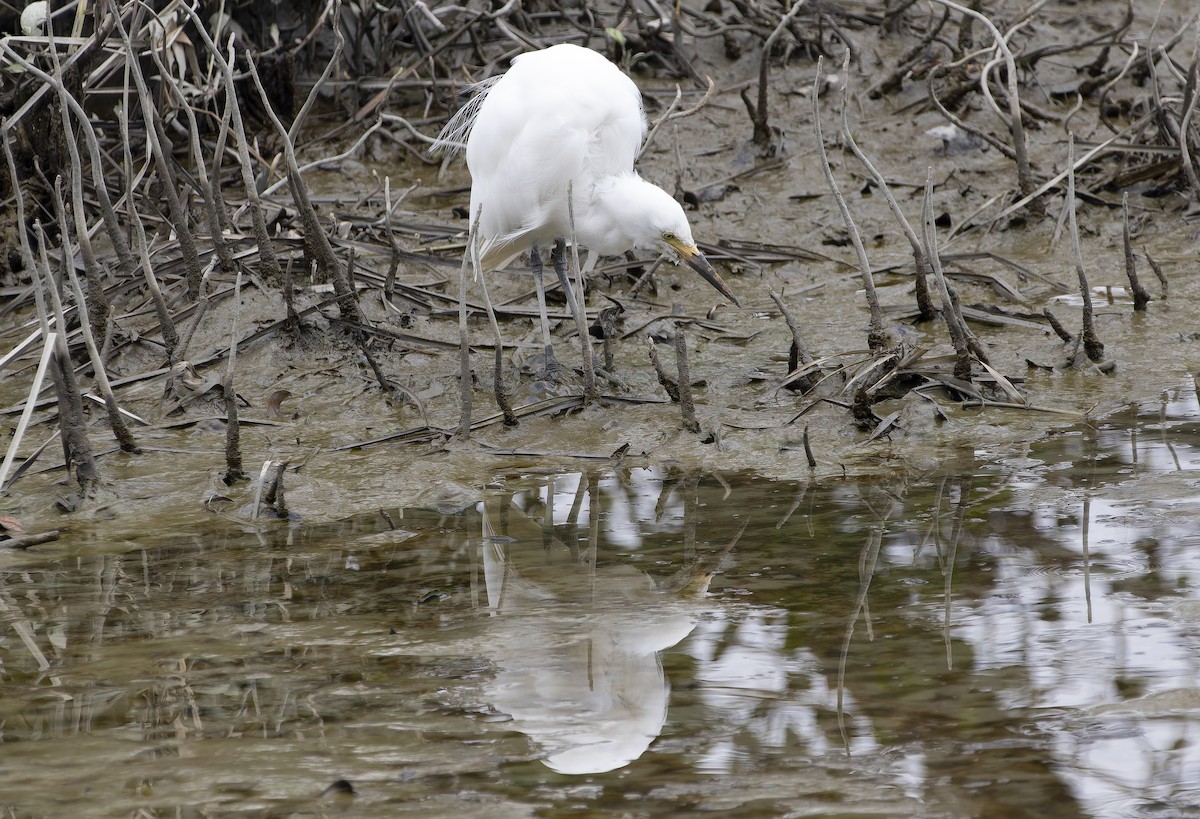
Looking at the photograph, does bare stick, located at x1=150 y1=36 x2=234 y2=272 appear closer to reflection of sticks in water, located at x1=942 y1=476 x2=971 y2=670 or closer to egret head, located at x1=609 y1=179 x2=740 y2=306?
egret head, located at x1=609 y1=179 x2=740 y2=306

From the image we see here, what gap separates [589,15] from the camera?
283 inches

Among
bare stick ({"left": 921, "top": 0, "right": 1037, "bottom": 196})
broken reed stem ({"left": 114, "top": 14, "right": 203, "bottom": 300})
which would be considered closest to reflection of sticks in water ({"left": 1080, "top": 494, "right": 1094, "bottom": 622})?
bare stick ({"left": 921, "top": 0, "right": 1037, "bottom": 196})

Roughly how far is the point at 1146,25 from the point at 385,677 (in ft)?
24.9

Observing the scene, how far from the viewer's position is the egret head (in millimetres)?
4324

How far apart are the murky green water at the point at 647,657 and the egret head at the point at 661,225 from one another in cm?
→ 123

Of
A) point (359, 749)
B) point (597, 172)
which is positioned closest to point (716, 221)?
point (597, 172)

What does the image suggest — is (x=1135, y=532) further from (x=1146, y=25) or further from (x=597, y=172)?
(x=1146, y=25)

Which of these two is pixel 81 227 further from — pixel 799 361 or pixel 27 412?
pixel 799 361

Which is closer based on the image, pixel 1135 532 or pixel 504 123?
pixel 1135 532

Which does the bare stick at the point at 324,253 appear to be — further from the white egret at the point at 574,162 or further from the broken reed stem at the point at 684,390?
the broken reed stem at the point at 684,390

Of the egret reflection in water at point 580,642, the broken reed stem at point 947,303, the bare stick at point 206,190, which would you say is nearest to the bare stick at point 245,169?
the bare stick at point 206,190

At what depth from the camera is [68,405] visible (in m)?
3.44

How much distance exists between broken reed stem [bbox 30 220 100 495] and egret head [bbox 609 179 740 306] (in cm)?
192

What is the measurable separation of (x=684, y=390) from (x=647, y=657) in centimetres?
166
